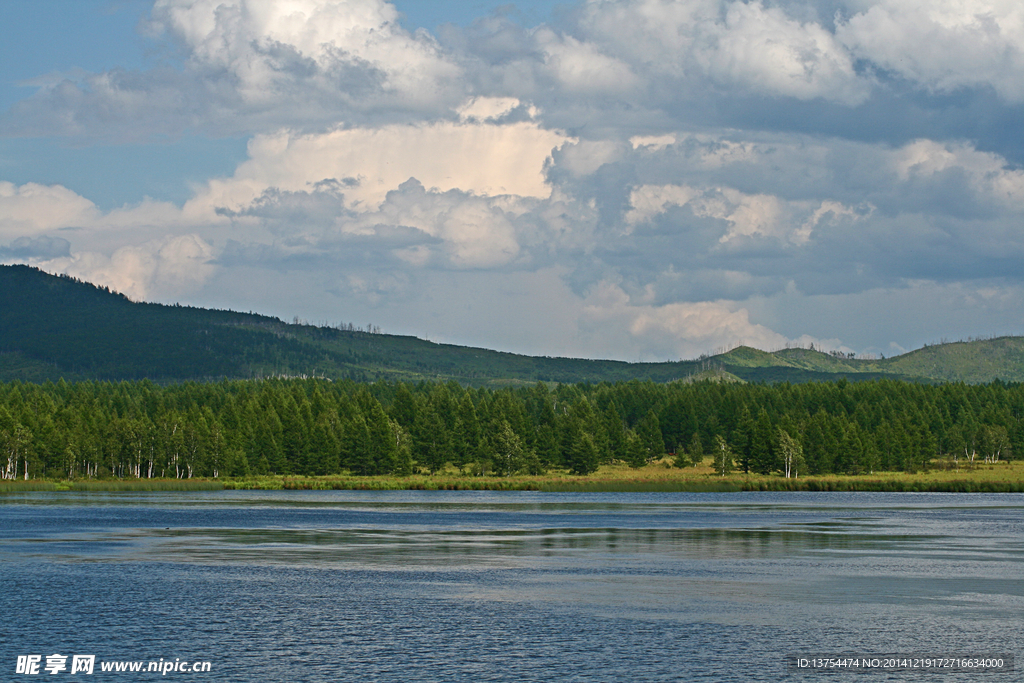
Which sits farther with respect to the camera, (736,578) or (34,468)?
(34,468)

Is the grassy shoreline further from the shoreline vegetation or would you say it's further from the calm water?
the calm water

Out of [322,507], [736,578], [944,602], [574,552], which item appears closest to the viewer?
[944,602]

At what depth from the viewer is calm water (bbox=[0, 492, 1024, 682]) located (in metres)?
42.2

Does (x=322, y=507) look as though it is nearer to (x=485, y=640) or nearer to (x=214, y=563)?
(x=214, y=563)

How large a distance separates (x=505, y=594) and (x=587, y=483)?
120m

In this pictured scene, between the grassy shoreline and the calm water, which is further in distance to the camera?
the grassy shoreline

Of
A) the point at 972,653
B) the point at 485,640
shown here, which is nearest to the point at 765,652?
the point at 972,653

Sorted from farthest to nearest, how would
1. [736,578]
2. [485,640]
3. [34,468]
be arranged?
[34,468]
[736,578]
[485,640]

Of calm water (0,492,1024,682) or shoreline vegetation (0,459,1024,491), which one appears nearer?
calm water (0,492,1024,682)

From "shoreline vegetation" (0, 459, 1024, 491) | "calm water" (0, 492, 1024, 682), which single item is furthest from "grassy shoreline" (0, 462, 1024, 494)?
"calm water" (0, 492, 1024, 682)

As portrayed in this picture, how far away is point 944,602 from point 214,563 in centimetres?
4391

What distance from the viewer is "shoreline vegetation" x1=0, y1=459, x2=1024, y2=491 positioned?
535ft

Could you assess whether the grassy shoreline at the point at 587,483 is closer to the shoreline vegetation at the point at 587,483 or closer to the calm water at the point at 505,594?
the shoreline vegetation at the point at 587,483

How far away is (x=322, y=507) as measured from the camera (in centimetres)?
12500
